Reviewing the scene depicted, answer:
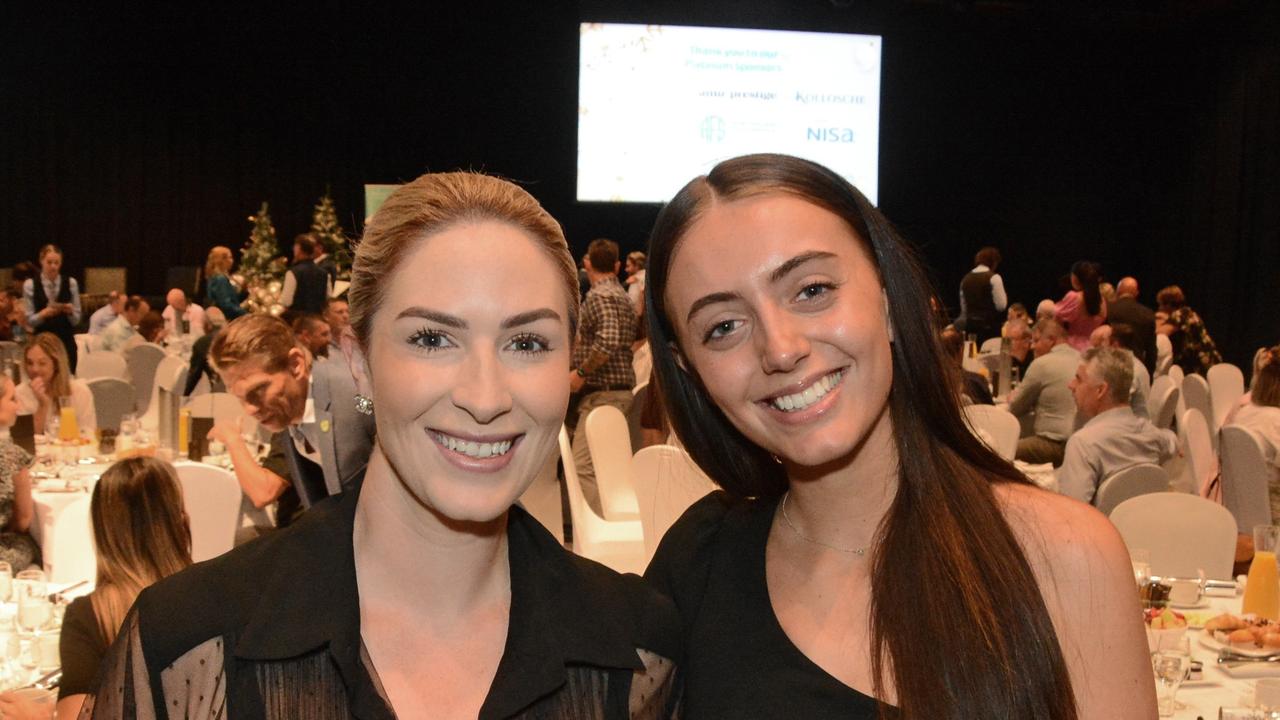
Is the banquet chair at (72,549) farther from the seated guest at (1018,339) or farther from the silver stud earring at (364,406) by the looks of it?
the seated guest at (1018,339)

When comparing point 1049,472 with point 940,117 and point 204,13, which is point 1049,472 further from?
point 204,13

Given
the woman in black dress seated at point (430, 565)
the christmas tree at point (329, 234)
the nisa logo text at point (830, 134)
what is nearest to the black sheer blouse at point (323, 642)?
the woman in black dress seated at point (430, 565)

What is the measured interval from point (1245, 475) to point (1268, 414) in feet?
1.15

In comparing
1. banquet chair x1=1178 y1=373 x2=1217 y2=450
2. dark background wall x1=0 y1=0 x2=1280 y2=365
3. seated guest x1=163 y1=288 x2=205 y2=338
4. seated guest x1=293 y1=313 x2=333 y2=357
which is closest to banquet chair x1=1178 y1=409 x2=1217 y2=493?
banquet chair x1=1178 y1=373 x2=1217 y2=450

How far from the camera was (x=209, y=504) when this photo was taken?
4430mm

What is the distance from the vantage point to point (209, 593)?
4.50ft

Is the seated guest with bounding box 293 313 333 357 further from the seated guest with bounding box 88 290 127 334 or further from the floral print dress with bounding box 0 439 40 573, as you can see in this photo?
the seated guest with bounding box 88 290 127 334

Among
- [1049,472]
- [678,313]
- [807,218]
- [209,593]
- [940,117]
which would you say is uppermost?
[940,117]

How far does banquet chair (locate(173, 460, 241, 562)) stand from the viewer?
4418mm

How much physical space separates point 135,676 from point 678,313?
0.90m

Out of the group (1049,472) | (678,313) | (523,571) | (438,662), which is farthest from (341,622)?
(1049,472)

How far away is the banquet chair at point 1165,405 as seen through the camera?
772 cm

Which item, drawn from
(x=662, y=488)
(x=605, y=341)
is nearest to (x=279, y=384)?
(x=662, y=488)

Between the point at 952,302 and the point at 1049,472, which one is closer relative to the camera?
the point at 1049,472
